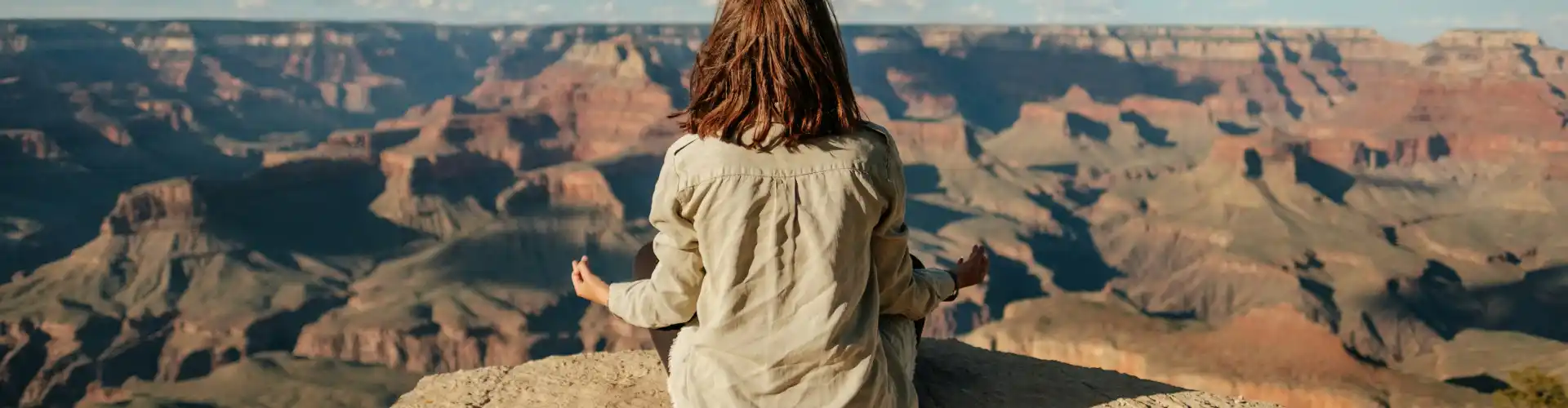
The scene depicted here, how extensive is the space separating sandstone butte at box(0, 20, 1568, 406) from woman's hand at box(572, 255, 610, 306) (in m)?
2.55

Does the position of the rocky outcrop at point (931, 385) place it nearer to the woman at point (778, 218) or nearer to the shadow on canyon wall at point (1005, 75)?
the woman at point (778, 218)

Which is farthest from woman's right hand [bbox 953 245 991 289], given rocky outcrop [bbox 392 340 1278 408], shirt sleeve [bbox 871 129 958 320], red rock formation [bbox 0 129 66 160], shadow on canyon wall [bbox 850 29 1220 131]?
shadow on canyon wall [bbox 850 29 1220 131]

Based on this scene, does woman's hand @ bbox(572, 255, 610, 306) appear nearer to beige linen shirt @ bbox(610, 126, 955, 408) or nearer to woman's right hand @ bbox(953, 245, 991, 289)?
beige linen shirt @ bbox(610, 126, 955, 408)

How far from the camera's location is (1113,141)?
379ft

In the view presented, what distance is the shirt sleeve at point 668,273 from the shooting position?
313 cm

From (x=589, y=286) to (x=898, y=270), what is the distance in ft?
3.55

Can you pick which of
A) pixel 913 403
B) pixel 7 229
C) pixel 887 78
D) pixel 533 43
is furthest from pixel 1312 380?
pixel 533 43

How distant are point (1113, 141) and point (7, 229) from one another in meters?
92.4

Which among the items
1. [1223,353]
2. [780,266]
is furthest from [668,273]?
[1223,353]

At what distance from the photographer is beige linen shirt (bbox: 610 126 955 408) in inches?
121

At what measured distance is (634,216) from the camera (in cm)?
7494

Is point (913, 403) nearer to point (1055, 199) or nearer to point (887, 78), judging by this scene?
point (1055, 199)

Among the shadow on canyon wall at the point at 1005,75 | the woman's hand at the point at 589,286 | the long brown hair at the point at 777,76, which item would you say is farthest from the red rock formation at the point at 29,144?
the long brown hair at the point at 777,76

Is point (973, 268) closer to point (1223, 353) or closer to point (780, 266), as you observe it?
point (780, 266)
